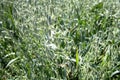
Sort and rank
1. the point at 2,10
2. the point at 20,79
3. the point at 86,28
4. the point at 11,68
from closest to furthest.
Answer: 1. the point at 20,79
2. the point at 11,68
3. the point at 86,28
4. the point at 2,10

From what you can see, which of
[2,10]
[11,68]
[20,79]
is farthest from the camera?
[2,10]

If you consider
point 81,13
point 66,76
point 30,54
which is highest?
point 81,13

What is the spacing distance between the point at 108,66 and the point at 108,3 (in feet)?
2.09

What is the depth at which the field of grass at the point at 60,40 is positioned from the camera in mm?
1342

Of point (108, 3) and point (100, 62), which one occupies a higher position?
point (108, 3)

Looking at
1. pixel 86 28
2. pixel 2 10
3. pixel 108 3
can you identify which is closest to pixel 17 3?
pixel 2 10

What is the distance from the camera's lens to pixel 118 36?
5.01 ft

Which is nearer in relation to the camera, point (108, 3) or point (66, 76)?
point (66, 76)

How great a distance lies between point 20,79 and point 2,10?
0.66 m

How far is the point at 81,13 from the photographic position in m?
1.80

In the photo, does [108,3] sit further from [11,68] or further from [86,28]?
[11,68]

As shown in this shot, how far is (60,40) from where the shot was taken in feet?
5.03

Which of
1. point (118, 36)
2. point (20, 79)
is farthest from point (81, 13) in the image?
point (20, 79)

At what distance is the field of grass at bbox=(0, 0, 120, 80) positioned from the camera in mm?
1342
